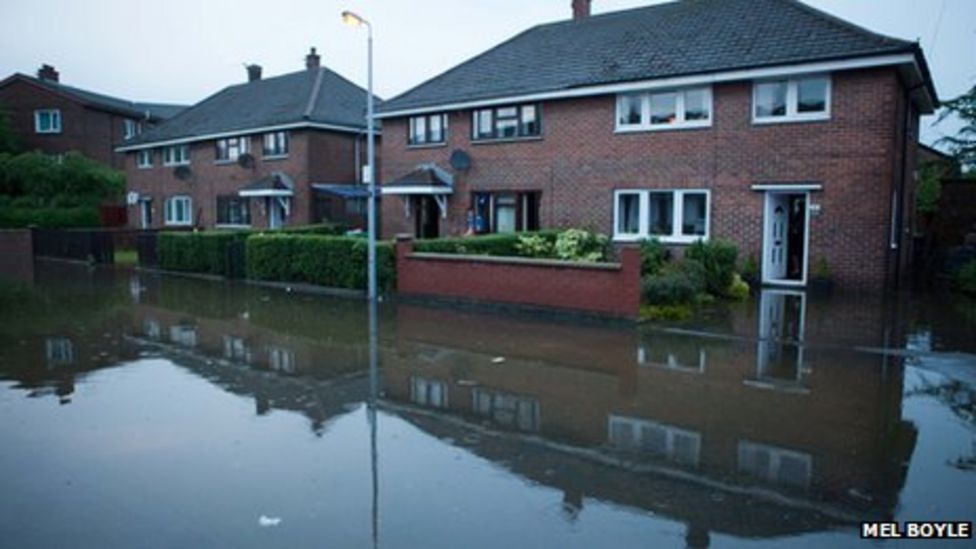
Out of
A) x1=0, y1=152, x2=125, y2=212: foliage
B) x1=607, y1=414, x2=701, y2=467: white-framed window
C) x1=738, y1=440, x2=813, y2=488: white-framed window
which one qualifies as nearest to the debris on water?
x1=607, y1=414, x2=701, y2=467: white-framed window

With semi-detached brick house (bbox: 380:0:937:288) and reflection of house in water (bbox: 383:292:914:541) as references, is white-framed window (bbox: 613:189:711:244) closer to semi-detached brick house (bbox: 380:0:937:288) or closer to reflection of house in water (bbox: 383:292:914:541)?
semi-detached brick house (bbox: 380:0:937:288)

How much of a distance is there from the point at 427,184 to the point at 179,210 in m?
20.0

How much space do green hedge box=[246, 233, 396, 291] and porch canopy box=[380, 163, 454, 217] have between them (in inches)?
218

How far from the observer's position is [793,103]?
18.0 m

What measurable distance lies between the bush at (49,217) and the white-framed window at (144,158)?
379 cm

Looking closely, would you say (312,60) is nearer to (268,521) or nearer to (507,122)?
(507,122)

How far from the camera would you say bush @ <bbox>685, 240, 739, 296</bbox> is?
654 inches

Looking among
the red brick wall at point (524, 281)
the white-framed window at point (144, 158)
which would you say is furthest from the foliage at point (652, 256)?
the white-framed window at point (144, 158)

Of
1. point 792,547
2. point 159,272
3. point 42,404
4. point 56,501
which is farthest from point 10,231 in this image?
point 792,547

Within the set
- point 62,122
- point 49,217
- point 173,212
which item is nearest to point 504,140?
point 173,212

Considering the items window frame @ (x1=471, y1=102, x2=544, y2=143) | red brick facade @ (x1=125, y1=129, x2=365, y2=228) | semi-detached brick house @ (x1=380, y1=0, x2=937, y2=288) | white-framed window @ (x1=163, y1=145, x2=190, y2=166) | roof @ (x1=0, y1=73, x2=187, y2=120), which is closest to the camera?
semi-detached brick house @ (x1=380, y1=0, x2=937, y2=288)

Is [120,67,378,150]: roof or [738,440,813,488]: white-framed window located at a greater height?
[120,67,378,150]: roof

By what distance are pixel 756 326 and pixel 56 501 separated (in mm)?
11163

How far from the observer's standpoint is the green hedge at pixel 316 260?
1789 centimetres
